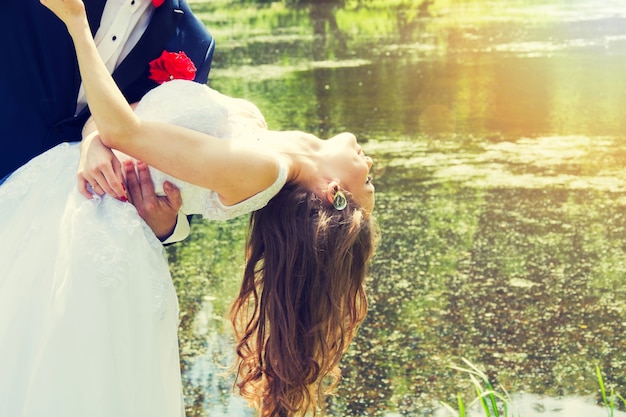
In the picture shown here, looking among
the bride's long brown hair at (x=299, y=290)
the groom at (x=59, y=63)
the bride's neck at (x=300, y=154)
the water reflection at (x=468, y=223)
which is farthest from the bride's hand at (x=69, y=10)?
the water reflection at (x=468, y=223)

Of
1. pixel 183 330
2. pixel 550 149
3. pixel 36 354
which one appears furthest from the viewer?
pixel 550 149

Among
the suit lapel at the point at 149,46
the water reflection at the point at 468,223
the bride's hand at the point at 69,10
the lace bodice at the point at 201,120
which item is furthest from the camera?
the water reflection at the point at 468,223

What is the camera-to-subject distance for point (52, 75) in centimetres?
186

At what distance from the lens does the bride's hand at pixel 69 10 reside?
1618mm

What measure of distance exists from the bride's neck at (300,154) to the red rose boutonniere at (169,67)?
208 millimetres

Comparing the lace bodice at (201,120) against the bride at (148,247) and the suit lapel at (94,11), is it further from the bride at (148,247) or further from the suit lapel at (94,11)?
the suit lapel at (94,11)

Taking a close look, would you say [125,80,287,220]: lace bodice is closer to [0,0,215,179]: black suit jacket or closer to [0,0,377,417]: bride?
[0,0,377,417]: bride

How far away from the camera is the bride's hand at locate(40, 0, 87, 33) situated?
162cm

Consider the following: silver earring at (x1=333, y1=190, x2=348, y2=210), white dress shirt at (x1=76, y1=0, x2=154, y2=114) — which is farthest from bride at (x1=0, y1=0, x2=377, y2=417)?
white dress shirt at (x1=76, y1=0, x2=154, y2=114)

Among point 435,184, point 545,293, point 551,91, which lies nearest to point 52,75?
point 545,293

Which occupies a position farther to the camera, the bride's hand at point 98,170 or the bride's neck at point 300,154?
the bride's neck at point 300,154

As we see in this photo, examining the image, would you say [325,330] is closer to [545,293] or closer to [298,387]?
[298,387]

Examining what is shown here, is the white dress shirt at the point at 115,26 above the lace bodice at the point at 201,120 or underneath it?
above

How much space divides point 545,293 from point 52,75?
280 cm
